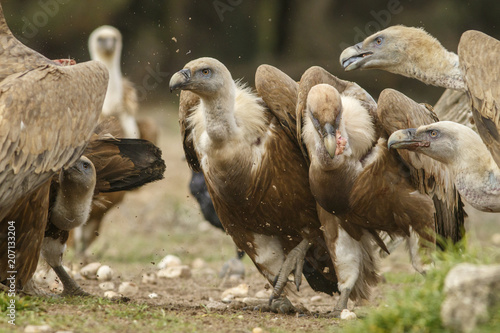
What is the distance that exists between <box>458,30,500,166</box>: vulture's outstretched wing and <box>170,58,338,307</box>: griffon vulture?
1257 mm

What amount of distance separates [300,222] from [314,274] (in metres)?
0.76

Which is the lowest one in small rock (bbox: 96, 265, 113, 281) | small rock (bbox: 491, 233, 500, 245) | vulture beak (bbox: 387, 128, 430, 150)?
small rock (bbox: 491, 233, 500, 245)

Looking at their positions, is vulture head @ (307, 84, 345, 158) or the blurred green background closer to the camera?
vulture head @ (307, 84, 345, 158)

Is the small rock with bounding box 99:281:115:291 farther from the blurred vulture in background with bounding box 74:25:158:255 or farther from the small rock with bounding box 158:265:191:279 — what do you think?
the blurred vulture in background with bounding box 74:25:158:255

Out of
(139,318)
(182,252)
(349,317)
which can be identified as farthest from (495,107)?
(182,252)

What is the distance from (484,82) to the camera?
4949 mm

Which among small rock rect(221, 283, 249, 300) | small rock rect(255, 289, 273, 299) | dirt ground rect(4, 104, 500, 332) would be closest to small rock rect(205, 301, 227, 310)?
dirt ground rect(4, 104, 500, 332)

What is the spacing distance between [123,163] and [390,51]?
2335 millimetres

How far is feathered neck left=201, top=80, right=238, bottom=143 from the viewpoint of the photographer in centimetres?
529

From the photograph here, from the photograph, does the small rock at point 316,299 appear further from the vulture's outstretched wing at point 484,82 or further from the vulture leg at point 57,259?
the vulture's outstretched wing at point 484,82

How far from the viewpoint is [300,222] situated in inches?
226

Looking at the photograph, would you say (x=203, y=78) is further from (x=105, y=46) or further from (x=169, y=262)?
(x=105, y=46)

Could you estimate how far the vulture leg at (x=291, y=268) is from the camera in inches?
226

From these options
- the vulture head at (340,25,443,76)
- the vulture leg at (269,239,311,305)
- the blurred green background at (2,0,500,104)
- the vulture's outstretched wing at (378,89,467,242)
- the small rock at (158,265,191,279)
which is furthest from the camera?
the blurred green background at (2,0,500,104)
